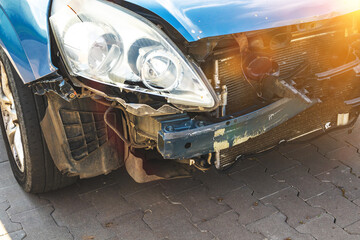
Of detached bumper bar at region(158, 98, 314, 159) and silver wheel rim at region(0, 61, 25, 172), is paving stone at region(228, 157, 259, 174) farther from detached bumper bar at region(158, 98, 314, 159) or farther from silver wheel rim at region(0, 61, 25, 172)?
silver wheel rim at region(0, 61, 25, 172)

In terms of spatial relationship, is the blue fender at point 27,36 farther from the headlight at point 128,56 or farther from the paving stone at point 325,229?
the paving stone at point 325,229

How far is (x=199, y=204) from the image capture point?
297 cm

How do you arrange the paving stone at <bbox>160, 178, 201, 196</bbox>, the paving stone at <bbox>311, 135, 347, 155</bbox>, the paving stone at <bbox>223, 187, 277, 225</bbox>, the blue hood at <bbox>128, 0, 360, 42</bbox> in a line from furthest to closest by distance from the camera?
the paving stone at <bbox>311, 135, 347, 155</bbox> < the paving stone at <bbox>160, 178, 201, 196</bbox> < the paving stone at <bbox>223, 187, 277, 225</bbox> < the blue hood at <bbox>128, 0, 360, 42</bbox>

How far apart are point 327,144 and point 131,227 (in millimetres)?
1662

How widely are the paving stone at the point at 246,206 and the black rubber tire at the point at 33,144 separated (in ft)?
3.41

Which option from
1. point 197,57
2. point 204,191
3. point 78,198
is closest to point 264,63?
point 197,57

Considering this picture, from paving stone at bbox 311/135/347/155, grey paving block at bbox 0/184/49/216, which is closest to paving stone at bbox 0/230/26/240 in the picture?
grey paving block at bbox 0/184/49/216

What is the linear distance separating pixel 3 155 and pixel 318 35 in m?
2.41

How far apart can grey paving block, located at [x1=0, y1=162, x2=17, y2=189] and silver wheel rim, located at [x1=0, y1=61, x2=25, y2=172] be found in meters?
0.17

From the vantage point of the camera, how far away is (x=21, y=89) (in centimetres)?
268

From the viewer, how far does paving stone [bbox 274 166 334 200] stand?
120 inches

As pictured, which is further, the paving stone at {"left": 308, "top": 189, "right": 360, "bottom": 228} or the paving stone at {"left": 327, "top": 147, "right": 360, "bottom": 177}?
the paving stone at {"left": 327, "top": 147, "right": 360, "bottom": 177}

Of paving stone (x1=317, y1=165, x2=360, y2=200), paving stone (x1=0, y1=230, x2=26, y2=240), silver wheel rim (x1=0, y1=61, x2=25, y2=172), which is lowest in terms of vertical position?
paving stone (x1=317, y1=165, x2=360, y2=200)

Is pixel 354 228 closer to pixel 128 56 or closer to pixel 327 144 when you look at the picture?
pixel 327 144
